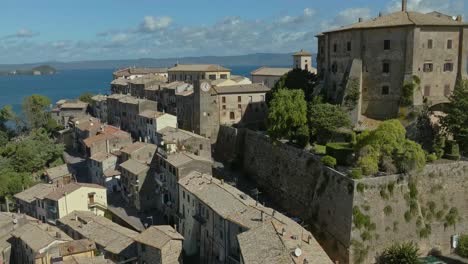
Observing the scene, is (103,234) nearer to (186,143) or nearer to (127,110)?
(186,143)

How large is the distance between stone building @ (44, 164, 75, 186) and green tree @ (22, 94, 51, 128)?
87.6ft

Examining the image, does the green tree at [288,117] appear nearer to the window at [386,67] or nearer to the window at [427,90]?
the window at [386,67]

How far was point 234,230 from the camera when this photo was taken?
3084 centimetres

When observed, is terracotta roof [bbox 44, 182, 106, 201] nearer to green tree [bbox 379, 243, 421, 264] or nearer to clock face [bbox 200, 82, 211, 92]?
clock face [bbox 200, 82, 211, 92]

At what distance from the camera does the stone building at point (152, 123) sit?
59.3m

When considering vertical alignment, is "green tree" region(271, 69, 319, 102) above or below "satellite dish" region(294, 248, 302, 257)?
above

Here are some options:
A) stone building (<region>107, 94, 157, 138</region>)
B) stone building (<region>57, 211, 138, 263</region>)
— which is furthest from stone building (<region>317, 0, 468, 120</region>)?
stone building (<region>107, 94, 157, 138</region>)

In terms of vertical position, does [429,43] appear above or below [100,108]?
above

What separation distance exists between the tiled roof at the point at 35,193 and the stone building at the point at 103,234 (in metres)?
5.32

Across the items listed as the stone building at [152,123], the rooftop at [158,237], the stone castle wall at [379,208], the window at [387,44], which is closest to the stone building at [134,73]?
the stone building at [152,123]

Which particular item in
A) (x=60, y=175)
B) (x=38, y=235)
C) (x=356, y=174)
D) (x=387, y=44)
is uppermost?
(x=387, y=44)

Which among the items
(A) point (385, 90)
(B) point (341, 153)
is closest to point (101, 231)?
(B) point (341, 153)

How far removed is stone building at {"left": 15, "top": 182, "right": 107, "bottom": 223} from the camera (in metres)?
43.7

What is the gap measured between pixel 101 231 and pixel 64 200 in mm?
7387
